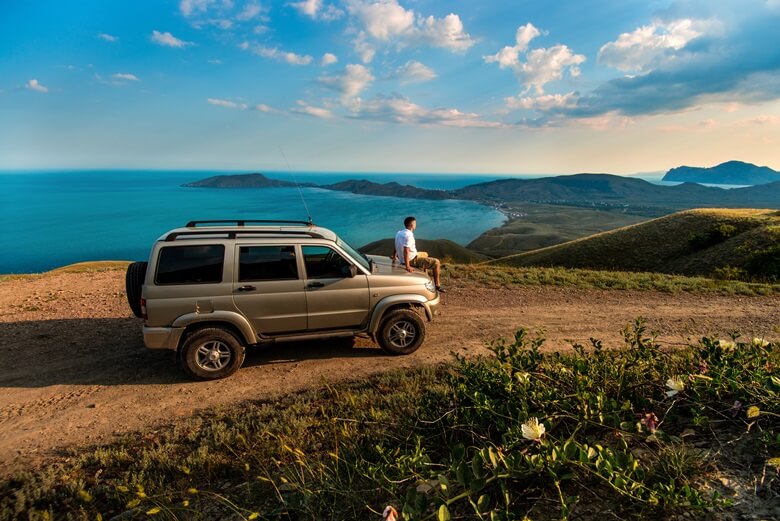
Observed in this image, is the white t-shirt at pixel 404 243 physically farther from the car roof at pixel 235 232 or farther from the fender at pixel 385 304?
the fender at pixel 385 304

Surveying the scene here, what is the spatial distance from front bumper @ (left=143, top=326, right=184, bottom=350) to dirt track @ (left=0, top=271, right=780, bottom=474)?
715 millimetres

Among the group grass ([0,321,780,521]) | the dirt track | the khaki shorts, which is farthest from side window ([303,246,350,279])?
the khaki shorts

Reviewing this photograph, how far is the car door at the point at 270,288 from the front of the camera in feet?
20.7

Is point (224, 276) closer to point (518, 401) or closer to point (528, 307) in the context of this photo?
point (518, 401)

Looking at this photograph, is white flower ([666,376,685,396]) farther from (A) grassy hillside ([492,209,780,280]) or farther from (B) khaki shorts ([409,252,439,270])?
(A) grassy hillside ([492,209,780,280])

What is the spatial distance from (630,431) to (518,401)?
856mm

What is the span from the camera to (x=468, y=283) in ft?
41.0

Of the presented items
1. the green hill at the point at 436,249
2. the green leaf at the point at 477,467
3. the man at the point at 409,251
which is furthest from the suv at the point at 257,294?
the green hill at the point at 436,249

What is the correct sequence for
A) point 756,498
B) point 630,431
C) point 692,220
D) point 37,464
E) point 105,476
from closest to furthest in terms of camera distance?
point 756,498
point 630,431
point 105,476
point 37,464
point 692,220

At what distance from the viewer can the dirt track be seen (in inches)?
211

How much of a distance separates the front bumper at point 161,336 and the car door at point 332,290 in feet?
6.94

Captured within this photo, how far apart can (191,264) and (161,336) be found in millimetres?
1219

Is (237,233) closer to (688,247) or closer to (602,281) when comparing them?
(602,281)

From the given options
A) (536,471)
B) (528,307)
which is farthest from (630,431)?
(528,307)
